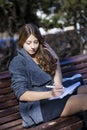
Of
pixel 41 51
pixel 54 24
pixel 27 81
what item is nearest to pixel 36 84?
pixel 27 81

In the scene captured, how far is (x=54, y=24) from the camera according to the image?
58.7ft

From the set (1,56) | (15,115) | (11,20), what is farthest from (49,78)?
(11,20)

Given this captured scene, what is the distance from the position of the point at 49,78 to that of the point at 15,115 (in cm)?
50

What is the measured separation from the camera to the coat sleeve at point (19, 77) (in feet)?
12.0

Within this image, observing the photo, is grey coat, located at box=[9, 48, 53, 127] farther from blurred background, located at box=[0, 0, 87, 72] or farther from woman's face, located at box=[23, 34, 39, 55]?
blurred background, located at box=[0, 0, 87, 72]

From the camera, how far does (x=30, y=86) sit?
12.5ft

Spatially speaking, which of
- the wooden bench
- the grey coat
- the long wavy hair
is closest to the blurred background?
the wooden bench

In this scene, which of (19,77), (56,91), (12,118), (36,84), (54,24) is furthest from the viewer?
(54,24)

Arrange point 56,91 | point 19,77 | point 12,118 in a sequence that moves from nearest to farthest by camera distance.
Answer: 1. point 56,91
2. point 19,77
3. point 12,118

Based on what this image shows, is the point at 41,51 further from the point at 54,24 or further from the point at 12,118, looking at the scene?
the point at 54,24

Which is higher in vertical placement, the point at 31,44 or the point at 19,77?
the point at 31,44

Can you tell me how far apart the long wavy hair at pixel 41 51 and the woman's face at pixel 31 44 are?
0.09 feet

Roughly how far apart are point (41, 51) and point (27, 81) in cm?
39

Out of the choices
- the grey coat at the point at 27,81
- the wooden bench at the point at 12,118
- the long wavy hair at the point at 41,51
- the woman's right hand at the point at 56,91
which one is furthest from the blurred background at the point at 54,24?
the woman's right hand at the point at 56,91
